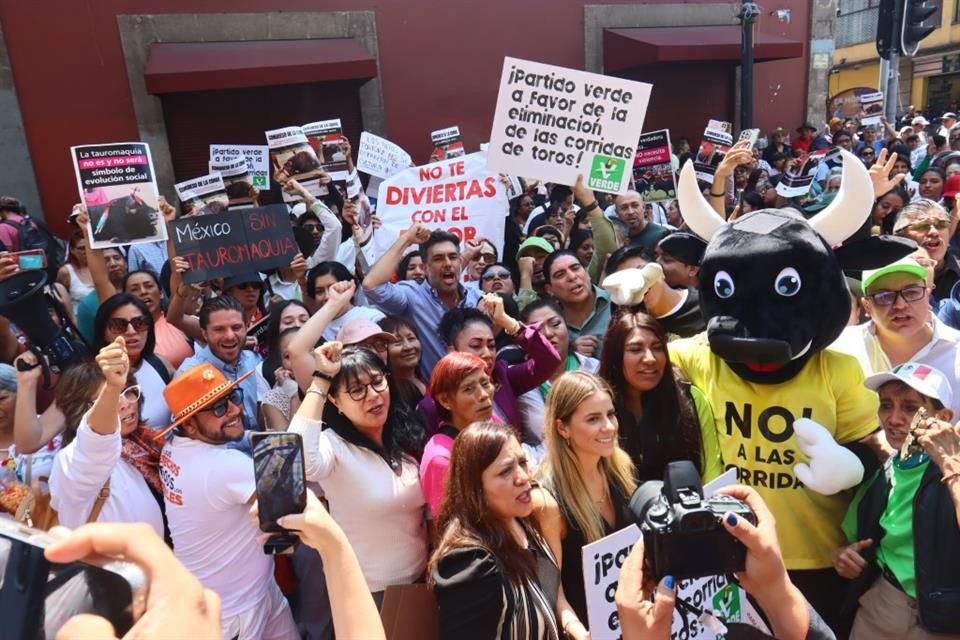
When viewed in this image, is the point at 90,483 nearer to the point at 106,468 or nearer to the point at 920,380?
the point at 106,468

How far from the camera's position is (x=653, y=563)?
53.9 inches

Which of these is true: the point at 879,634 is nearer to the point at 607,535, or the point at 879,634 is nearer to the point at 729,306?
the point at 607,535

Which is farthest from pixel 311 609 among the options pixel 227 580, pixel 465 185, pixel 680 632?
pixel 465 185

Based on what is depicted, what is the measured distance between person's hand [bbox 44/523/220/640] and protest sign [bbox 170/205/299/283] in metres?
3.80

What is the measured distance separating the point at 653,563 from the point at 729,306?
4.30 ft

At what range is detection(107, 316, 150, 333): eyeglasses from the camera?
3514 millimetres

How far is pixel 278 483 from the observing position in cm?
150

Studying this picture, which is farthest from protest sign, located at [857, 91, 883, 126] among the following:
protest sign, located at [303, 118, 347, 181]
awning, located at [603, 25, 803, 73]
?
protest sign, located at [303, 118, 347, 181]

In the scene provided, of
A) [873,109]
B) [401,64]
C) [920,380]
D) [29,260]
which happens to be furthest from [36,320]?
[873,109]

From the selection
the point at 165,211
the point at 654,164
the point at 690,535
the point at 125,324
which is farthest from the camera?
the point at 654,164

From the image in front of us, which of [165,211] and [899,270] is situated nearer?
[899,270]

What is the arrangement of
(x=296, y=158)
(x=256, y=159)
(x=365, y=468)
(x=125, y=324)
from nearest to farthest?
(x=365, y=468), (x=125, y=324), (x=296, y=158), (x=256, y=159)

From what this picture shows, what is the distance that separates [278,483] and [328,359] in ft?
3.86

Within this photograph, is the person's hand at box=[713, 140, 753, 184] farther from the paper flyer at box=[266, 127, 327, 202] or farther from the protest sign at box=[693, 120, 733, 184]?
the protest sign at box=[693, 120, 733, 184]
